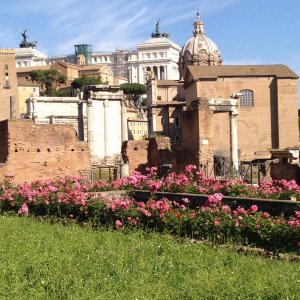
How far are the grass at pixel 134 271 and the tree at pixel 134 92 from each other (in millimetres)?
82959

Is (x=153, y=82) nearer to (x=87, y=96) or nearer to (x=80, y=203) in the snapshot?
(x=87, y=96)

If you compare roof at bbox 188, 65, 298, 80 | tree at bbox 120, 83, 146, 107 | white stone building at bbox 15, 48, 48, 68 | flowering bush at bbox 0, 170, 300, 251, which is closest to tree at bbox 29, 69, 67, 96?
tree at bbox 120, 83, 146, 107

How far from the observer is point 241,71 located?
47250 millimetres

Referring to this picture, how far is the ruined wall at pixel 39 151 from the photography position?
17.4 meters

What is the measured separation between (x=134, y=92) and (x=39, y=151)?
239 ft

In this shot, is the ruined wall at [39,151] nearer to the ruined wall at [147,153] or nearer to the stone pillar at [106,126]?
the ruined wall at [147,153]

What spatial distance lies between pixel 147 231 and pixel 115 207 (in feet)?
3.29

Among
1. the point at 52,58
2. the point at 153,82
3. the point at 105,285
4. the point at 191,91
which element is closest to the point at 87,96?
the point at 191,91

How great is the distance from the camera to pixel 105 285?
5047 millimetres

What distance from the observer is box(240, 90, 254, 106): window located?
154 feet

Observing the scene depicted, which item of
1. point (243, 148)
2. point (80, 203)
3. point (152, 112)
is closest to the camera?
point (80, 203)

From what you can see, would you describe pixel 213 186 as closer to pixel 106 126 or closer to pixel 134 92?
pixel 106 126

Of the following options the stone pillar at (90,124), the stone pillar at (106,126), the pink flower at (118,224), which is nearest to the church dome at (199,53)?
the stone pillar at (106,126)

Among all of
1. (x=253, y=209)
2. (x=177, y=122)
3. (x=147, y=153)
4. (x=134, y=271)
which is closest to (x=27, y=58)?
(x=177, y=122)
